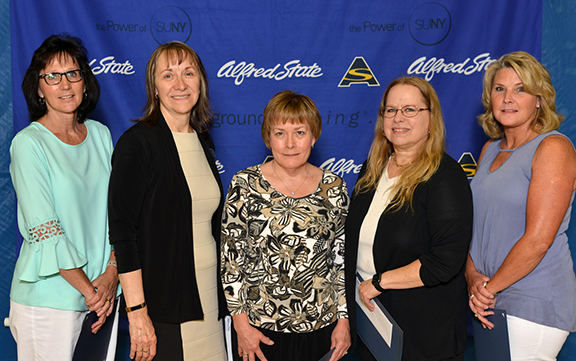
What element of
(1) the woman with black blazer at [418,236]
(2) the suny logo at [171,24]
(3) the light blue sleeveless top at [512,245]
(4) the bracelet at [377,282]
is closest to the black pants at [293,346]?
(1) the woman with black blazer at [418,236]

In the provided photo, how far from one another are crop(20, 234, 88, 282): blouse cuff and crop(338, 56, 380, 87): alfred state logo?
1.74 meters

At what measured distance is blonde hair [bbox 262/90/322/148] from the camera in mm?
1537

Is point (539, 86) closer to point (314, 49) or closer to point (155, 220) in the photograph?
point (314, 49)

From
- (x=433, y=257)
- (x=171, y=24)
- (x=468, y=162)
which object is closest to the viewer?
(x=433, y=257)

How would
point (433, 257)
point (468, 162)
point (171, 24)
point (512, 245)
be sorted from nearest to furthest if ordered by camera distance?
point (433, 257), point (512, 245), point (171, 24), point (468, 162)

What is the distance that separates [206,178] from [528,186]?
120 centimetres

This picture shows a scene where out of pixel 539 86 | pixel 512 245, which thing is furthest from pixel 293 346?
pixel 539 86

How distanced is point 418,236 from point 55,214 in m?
1.31

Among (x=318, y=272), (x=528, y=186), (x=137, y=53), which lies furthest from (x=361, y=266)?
(x=137, y=53)

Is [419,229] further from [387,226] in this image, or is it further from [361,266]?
[361,266]

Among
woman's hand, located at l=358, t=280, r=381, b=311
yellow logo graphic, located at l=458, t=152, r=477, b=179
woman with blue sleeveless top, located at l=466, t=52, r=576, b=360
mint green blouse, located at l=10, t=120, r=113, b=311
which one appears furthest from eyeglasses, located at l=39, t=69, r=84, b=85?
yellow logo graphic, located at l=458, t=152, r=477, b=179

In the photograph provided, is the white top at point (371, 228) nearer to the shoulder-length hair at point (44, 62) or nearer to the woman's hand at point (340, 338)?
the woman's hand at point (340, 338)

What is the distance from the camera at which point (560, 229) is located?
1535mm

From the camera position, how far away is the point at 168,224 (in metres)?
1.53
